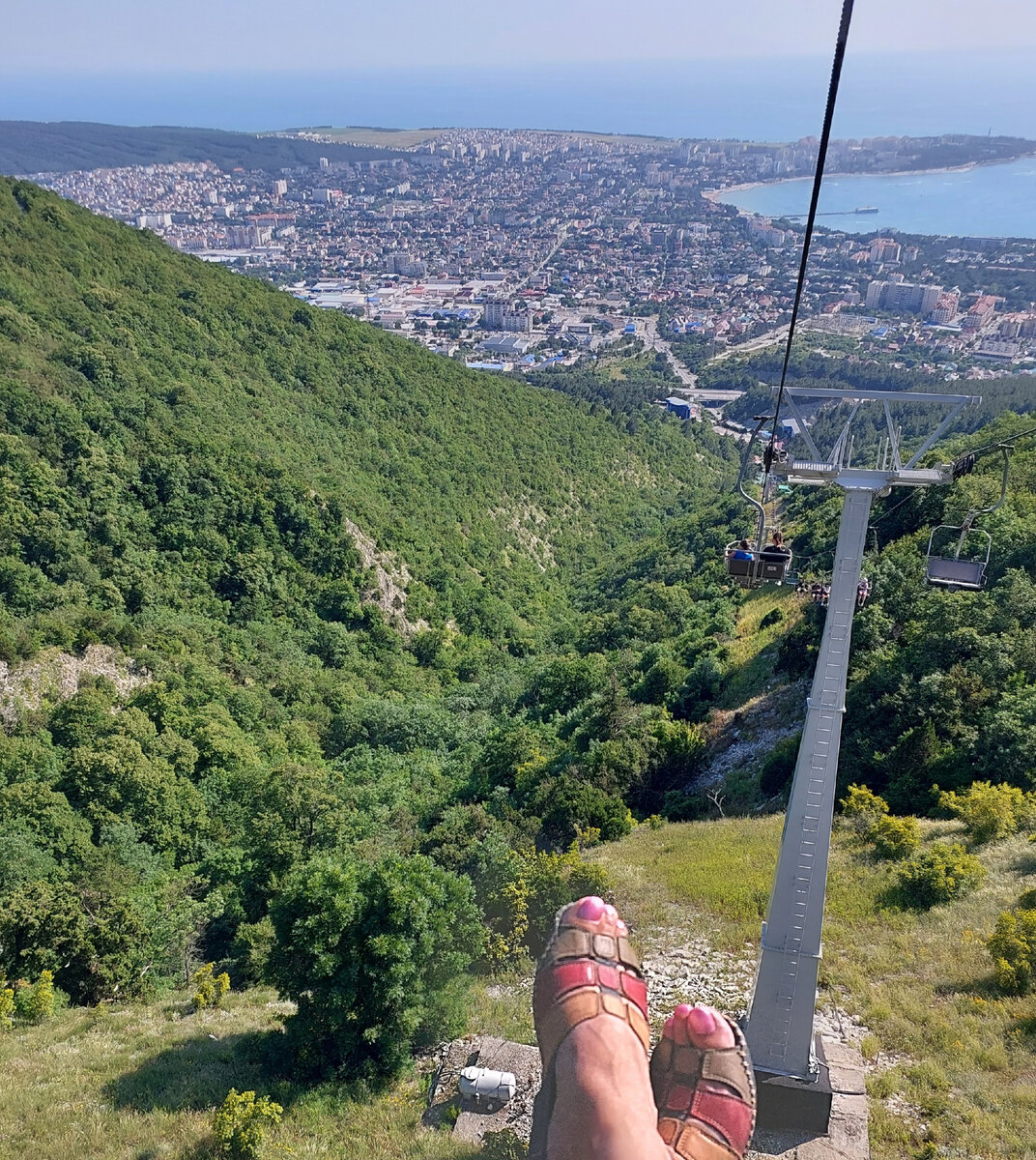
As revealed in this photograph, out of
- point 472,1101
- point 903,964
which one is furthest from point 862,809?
point 472,1101

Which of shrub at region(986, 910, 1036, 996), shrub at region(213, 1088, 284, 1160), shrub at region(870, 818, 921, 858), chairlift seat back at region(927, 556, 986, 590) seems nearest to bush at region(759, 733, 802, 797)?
shrub at region(870, 818, 921, 858)

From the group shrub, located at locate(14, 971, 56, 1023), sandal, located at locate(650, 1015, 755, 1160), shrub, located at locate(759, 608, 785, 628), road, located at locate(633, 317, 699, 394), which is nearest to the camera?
sandal, located at locate(650, 1015, 755, 1160)

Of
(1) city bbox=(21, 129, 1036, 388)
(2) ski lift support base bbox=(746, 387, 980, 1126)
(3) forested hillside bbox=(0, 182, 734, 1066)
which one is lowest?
(3) forested hillside bbox=(0, 182, 734, 1066)

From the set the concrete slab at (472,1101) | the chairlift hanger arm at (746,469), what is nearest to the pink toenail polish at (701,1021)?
the chairlift hanger arm at (746,469)

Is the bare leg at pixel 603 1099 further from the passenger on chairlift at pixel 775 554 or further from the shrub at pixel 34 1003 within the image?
the shrub at pixel 34 1003

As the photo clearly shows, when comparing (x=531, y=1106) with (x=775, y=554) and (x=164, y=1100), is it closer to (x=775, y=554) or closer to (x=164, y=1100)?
(x=164, y=1100)

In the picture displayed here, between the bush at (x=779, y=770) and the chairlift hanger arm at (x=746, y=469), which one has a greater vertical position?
the chairlift hanger arm at (x=746, y=469)

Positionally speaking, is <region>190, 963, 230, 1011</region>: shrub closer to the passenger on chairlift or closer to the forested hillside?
the forested hillside

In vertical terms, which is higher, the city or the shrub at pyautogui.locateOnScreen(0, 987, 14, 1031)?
the city
